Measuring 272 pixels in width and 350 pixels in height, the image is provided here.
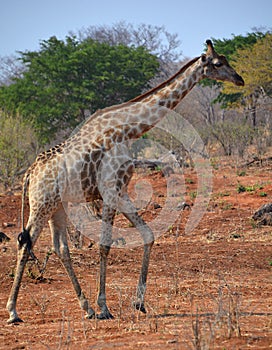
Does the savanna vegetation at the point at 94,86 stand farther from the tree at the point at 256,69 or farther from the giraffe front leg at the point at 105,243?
the giraffe front leg at the point at 105,243

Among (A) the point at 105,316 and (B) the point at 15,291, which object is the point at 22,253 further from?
(A) the point at 105,316

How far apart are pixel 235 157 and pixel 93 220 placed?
30.0 ft

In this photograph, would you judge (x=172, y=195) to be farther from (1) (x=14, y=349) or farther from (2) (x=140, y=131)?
(1) (x=14, y=349)

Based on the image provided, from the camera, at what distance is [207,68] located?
634 centimetres

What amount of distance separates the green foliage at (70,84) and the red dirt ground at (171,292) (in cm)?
1067

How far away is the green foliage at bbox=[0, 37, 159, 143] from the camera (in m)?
23.9

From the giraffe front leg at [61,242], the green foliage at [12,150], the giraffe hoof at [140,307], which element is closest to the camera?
the giraffe hoof at [140,307]

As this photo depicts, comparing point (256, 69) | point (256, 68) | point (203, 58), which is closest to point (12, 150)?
point (256, 69)

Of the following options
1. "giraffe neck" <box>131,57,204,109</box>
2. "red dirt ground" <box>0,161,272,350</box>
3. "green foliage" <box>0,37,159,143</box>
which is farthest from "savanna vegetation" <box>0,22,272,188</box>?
"giraffe neck" <box>131,57,204,109</box>

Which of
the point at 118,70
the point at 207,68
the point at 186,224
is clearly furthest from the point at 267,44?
the point at 207,68

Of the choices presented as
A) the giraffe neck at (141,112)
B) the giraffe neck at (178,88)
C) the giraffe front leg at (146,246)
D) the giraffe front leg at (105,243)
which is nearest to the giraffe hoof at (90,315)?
the giraffe front leg at (105,243)

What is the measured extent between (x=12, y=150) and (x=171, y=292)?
12332 mm

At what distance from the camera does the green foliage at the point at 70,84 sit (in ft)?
78.5

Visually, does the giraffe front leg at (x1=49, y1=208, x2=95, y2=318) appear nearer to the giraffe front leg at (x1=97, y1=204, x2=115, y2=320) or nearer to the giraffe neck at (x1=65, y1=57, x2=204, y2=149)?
the giraffe front leg at (x1=97, y1=204, x2=115, y2=320)
